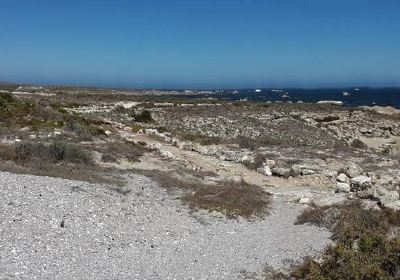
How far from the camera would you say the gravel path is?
10.7 meters

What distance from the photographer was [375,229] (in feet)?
45.7

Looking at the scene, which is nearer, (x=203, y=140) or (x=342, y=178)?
(x=342, y=178)

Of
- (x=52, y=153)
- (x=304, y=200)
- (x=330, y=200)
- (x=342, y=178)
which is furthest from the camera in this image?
(x=342, y=178)

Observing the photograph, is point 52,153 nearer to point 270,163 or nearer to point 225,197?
point 225,197

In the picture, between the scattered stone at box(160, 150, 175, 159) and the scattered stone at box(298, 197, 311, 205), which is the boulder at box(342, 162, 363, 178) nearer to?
the scattered stone at box(298, 197, 311, 205)

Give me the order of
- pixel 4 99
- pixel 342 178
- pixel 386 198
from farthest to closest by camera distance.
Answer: pixel 4 99, pixel 342 178, pixel 386 198

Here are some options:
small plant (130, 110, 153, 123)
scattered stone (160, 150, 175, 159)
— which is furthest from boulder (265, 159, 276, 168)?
small plant (130, 110, 153, 123)

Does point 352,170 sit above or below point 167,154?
below

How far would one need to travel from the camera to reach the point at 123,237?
12969 millimetres

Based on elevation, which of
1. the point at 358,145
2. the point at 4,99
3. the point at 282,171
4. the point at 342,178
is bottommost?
the point at 358,145

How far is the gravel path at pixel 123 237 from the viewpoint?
1068 cm

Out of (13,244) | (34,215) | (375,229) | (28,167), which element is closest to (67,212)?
(34,215)

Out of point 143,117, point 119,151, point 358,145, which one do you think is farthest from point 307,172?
point 143,117

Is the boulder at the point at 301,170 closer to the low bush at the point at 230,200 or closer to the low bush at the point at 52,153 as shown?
the low bush at the point at 230,200
